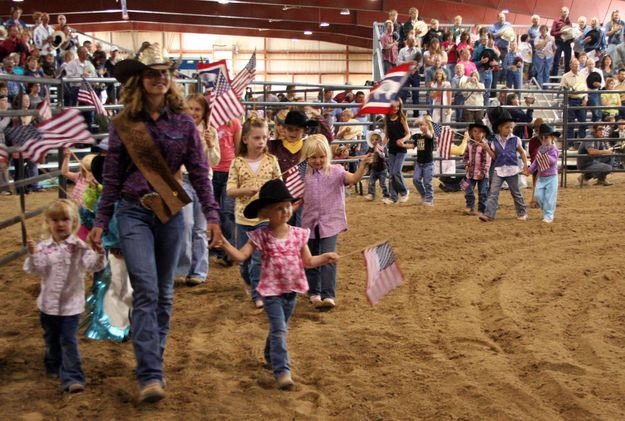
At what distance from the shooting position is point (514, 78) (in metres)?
21.4

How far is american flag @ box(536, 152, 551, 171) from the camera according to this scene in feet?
39.8

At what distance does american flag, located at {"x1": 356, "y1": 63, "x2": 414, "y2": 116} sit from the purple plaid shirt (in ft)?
10.0

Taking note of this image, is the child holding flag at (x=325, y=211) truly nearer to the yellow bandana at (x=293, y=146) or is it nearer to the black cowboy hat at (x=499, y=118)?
the yellow bandana at (x=293, y=146)

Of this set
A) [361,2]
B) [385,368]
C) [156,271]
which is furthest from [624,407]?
[361,2]

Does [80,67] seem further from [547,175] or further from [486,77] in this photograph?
[547,175]

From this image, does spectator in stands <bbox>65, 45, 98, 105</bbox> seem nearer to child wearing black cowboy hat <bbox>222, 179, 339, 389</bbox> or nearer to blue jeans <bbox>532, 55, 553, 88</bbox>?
blue jeans <bbox>532, 55, 553, 88</bbox>

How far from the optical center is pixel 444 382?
5.21m

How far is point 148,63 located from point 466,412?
2684 mm

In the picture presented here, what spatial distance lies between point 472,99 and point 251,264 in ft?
40.8

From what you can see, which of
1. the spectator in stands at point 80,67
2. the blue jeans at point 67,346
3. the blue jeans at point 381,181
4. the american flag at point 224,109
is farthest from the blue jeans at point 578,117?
the blue jeans at point 67,346

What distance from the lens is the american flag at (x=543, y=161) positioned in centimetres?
1213

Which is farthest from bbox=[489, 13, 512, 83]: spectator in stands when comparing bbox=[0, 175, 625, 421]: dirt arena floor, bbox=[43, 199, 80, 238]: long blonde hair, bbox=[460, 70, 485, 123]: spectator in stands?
bbox=[43, 199, 80, 238]: long blonde hair

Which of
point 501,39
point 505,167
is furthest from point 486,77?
point 505,167

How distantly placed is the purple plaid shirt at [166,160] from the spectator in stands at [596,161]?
13.4 metres
